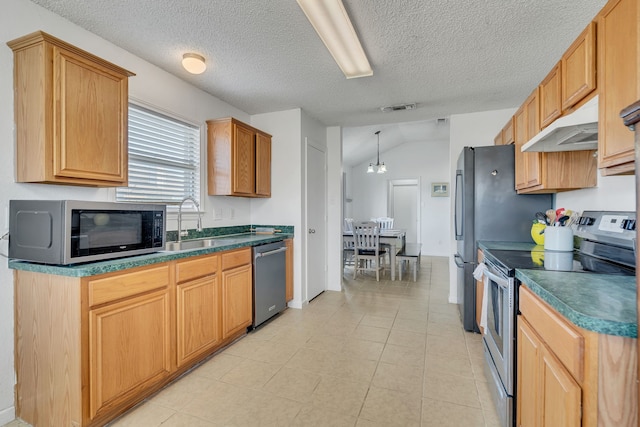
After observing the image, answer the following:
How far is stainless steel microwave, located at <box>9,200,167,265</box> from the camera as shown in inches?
60.3

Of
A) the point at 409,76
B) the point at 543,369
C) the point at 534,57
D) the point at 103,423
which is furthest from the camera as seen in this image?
the point at 409,76

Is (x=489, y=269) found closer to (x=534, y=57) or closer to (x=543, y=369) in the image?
(x=543, y=369)

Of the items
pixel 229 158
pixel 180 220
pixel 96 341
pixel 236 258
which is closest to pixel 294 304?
pixel 236 258

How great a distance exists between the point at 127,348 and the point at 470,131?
13.3 ft

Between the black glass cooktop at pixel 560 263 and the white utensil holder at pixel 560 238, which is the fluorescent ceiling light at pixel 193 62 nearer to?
the black glass cooktop at pixel 560 263

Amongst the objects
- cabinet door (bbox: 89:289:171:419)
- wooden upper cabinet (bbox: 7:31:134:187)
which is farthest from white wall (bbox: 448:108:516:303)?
wooden upper cabinet (bbox: 7:31:134:187)

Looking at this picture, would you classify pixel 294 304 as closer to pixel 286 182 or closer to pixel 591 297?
pixel 286 182

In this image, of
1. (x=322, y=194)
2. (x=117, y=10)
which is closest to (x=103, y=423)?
(x=117, y=10)

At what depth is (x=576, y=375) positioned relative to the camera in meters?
0.93

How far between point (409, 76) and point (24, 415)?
361 centimetres

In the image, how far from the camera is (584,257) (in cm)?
187

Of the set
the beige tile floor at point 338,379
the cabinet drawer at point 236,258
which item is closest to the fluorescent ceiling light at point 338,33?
the cabinet drawer at point 236,258

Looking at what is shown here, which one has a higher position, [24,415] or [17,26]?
[17,26]

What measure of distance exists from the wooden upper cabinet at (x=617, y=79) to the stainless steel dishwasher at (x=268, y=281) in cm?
259
